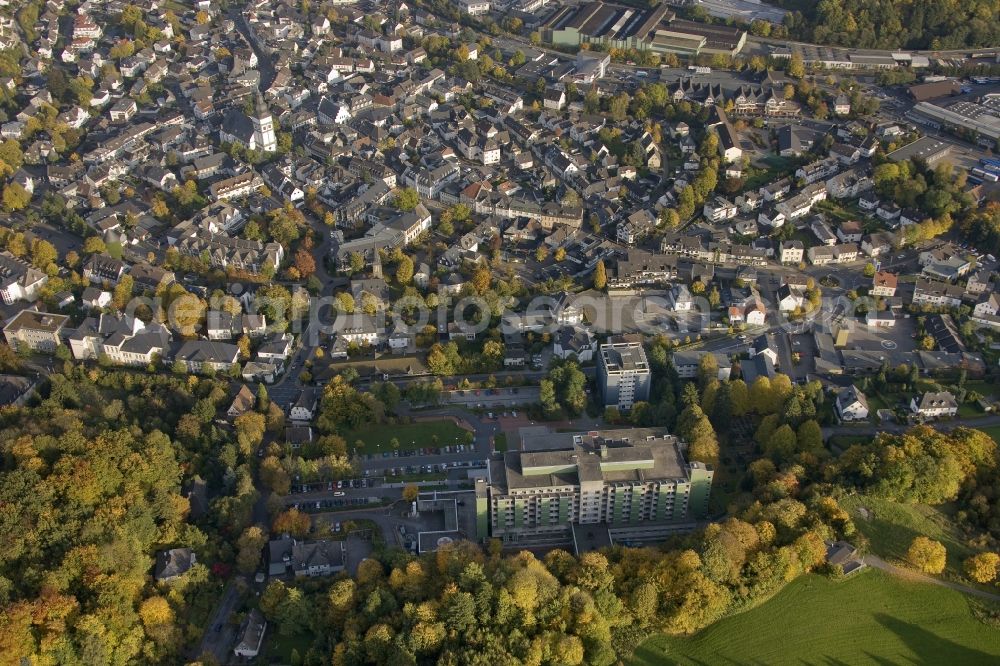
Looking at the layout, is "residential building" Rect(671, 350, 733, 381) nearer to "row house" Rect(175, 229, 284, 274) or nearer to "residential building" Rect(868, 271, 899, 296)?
"residential building" Rect(868, 271, 899, 296)

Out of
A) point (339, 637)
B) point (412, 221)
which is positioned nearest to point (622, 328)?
point (412, 221)

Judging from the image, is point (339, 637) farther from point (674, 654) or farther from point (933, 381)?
point (933, 381)

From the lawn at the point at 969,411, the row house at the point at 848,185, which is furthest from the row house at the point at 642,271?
the lawn at the point at 969,411

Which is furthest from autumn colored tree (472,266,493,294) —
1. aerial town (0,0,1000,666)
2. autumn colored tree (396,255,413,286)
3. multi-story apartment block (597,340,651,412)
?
multi-story apartment block (597,340,651,412)

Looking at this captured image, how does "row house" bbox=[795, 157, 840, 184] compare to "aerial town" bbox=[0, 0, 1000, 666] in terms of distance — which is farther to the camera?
"row house" bbox=[795, 157, 840, 184]

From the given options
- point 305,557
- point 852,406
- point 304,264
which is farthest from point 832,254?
point 305,557

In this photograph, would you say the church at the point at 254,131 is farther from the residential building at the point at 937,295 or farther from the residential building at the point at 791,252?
the residential building at the point at 937,295

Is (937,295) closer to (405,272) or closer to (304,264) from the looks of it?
(405,272)
